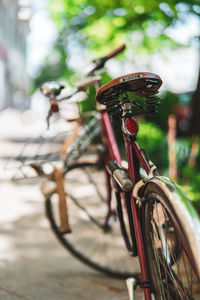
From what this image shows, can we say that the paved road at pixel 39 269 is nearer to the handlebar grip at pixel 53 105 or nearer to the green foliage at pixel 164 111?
the handlebar grip at pixel 53 105

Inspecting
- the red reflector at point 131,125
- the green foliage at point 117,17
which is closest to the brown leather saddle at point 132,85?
the red reflector at point 131,125

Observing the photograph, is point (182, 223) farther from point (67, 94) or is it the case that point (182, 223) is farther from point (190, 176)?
point (190, 176)

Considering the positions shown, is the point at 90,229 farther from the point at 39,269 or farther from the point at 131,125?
the point at 131,125

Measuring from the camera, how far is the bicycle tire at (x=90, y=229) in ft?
10.1

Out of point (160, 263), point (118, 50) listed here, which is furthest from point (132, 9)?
point (160, 263)

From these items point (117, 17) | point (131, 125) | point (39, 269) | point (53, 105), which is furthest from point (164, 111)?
point (131, 125)

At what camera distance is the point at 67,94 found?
8.69 feet

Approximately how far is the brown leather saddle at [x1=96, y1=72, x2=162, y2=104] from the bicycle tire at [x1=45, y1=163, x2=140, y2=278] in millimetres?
1246

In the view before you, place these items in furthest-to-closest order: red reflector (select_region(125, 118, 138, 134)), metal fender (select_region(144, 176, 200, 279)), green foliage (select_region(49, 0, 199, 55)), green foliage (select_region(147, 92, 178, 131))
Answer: green foliage (select_region(147, 92, 178, 131))
green foliage (select_region(49, 0, 199, 55))
red reflector (select_region(125, 118, 138, 134))
metal fender (select_region(144, 176, 200, 279))

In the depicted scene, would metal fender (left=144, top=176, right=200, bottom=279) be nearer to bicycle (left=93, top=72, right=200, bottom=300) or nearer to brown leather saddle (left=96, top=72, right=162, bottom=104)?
bicycle (left=93, top=72, right=200, bottom=300)

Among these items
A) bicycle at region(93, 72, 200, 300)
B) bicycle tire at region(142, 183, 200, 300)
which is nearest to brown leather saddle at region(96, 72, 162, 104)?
bicycle at region(93, 72, 200, 300)

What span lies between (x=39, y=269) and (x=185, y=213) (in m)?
2.00

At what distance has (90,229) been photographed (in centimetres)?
306

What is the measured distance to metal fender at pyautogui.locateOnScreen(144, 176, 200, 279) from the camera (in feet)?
4.32
